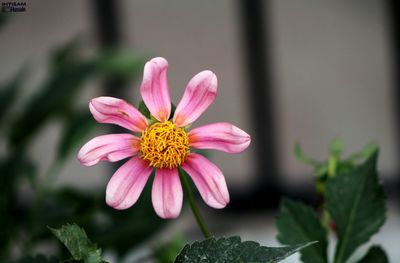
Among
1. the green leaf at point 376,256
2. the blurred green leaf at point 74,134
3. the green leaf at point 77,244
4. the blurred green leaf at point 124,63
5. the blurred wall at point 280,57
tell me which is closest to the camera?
the green leaf at point 77,244

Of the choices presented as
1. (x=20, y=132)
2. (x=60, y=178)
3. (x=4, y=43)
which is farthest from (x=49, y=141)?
(x=20, y=132)

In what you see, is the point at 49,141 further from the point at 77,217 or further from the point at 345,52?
the point at 77,217

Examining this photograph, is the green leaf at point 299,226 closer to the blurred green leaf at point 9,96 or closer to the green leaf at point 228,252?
the green leaf at point 228,252

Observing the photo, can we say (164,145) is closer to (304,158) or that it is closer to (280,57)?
(304,158)

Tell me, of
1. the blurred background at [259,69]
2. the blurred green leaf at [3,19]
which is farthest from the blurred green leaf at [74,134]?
the blurred background at [259,69]

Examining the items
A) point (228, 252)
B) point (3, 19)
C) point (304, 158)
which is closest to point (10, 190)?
point (3, 19)

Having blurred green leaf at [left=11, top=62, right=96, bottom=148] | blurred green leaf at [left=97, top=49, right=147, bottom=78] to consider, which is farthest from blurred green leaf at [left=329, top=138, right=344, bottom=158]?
blurred green leaf at [left=97, top=49, right=147, bottom=78]
